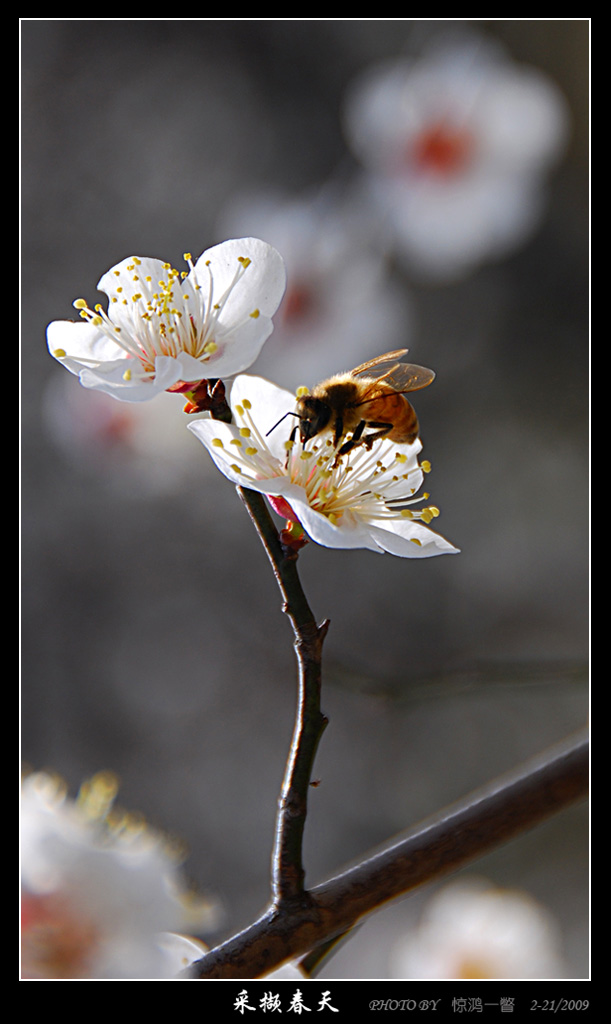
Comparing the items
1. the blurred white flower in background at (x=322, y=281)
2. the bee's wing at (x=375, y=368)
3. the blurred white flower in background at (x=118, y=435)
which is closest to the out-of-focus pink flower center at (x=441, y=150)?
the blurred white flower in background at (x=322, y=281)

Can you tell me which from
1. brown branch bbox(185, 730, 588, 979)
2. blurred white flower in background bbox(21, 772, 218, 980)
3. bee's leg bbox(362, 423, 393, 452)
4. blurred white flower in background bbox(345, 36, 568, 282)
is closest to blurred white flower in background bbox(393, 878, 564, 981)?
blurred white flower in background bbox(21, 772, 218, 980)

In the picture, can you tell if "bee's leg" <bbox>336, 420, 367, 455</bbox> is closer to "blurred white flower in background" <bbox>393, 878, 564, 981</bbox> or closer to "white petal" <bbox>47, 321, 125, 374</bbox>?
"white petal" <bbox>47, 321, 125, 374</bbox>

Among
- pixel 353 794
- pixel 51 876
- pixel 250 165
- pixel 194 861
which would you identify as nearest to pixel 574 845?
pixel 353 794

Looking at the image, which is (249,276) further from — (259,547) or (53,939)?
(259,547)

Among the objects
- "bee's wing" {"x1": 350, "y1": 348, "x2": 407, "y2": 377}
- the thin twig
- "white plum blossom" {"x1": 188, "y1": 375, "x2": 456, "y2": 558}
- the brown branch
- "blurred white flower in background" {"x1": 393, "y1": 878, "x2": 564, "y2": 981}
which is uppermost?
"bee's wing" {"x1": 350, "y1": 348, "x2": 407, "y2": 377}

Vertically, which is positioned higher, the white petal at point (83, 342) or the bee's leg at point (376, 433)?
the white petal at point (83, 342)

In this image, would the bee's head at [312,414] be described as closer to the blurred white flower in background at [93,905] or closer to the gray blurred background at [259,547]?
the blurred white flower in background at [93,905]
